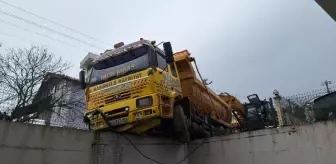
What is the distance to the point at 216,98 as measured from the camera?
41.1 ft

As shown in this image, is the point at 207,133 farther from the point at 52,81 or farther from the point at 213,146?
the point at 52,81

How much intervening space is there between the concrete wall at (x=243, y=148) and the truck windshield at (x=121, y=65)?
170cm

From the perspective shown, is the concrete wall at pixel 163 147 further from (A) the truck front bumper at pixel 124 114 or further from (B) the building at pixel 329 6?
(B) the building at pixel 329 6

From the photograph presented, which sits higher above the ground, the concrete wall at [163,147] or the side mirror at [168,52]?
the side mirror at [168,52]

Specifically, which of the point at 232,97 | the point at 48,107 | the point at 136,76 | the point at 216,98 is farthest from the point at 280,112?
the point at 48,107

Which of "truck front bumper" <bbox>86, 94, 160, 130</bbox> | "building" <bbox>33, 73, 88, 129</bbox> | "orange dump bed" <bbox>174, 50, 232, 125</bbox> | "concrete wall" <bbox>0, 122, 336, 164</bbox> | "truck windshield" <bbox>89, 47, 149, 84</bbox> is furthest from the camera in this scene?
"building" <bbox>33, 73, 88, 129</bbox>

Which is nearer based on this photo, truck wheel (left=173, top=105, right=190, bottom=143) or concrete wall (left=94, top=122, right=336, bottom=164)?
concrete wall (left=94, top=122, right=336, bottom=164)

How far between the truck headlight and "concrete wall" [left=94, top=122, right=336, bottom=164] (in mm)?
1190

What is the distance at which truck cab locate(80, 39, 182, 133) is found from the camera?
314 inches

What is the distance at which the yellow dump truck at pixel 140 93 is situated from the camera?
8031 mm

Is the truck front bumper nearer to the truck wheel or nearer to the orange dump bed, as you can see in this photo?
the truck wheel

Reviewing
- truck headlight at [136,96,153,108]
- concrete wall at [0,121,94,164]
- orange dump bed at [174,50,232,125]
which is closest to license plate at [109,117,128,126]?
truck headlight at [136,96,153,108]

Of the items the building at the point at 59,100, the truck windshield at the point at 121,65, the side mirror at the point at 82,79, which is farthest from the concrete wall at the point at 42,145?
the building at the point at 59,100

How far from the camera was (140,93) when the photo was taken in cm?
808
